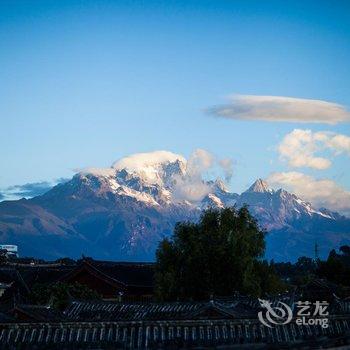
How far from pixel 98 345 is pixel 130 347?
3.39 feet

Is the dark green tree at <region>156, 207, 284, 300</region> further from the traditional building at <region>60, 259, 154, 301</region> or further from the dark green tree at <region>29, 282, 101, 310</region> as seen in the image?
the traditional building at <region>60, 259, 154, 301</region>

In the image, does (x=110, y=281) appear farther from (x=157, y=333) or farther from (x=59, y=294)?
(x=157, y=333)

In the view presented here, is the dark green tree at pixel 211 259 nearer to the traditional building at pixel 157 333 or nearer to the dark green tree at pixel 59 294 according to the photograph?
the dark green tree at pixel 59 294

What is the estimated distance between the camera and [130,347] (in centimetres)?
2384

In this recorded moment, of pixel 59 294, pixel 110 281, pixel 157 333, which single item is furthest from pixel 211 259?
pixel 157 333

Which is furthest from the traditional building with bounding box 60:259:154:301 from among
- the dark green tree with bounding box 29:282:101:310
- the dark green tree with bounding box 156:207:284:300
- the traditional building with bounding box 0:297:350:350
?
the traditional building with bounding box 0:297:350:350

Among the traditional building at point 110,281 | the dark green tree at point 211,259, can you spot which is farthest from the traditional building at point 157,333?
the traditional building at point 110,281

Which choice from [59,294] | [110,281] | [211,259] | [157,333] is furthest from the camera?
[110,281]

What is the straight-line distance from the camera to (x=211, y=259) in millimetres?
63562

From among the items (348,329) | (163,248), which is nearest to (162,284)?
(163,248)

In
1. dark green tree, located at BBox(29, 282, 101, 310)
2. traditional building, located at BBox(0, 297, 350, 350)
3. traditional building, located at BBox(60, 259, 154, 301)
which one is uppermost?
Result: traditional building, located at BBox(0, 297, 350, 350)

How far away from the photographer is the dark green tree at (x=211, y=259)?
62.0 m

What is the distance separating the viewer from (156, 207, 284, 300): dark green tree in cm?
6203

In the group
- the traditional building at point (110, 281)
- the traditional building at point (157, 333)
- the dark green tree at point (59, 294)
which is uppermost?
the traditional building at point (157, 333)
